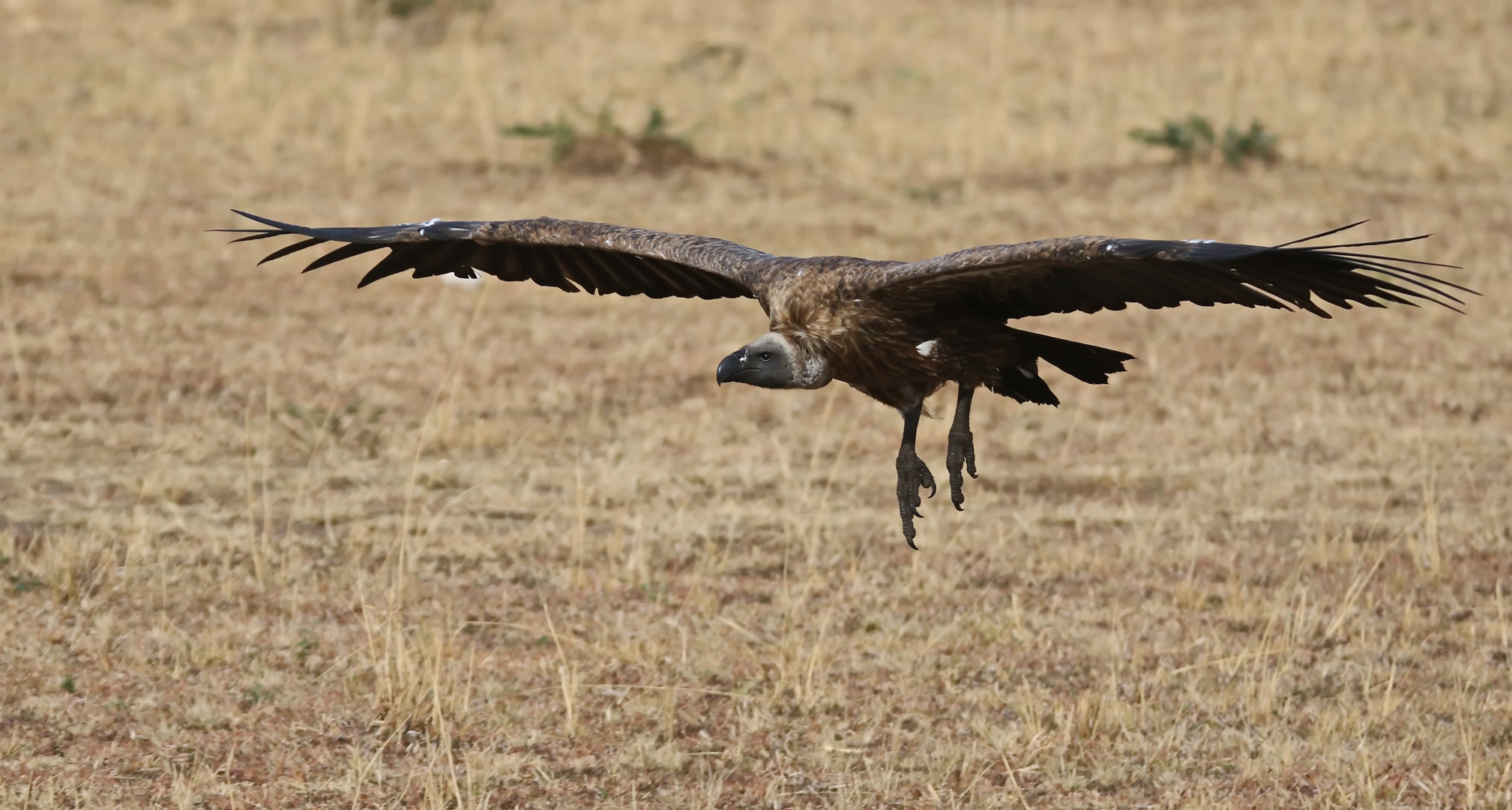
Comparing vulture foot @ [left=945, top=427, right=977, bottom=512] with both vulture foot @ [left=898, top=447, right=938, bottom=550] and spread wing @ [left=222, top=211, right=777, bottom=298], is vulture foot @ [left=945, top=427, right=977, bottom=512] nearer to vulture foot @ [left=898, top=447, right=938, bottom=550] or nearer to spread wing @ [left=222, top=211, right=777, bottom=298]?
vulture foot @ [left=898, top=447, right=938, bottom=550]

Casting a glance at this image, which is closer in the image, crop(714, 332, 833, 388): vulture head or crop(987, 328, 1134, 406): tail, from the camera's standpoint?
crop(714, 332, 833, 388): vulture head

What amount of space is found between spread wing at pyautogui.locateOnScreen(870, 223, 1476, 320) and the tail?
0.42 ft

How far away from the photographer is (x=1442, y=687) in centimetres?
764

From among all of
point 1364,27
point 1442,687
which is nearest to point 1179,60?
point 1364,27

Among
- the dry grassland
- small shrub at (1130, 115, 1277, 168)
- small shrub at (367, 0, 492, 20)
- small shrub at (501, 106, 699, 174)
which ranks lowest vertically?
the dry grassland

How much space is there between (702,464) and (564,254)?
9.28 ft

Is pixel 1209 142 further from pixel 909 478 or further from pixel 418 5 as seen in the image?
pixel 909 478

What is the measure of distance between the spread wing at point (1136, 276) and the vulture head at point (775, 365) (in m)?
0.33

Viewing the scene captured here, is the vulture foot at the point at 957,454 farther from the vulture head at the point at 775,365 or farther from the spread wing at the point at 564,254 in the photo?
the spread wing at the point at 564,254

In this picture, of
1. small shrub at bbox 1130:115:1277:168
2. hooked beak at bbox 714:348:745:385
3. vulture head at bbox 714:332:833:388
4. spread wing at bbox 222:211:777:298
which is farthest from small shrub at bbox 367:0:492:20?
hooked beak at bbox 714:348:745:385

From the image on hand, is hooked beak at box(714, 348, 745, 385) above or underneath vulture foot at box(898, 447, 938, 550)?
above

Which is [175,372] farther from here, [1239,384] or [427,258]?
[1239,384]

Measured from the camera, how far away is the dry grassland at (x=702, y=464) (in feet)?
23.0

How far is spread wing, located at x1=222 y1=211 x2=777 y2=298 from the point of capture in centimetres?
728
